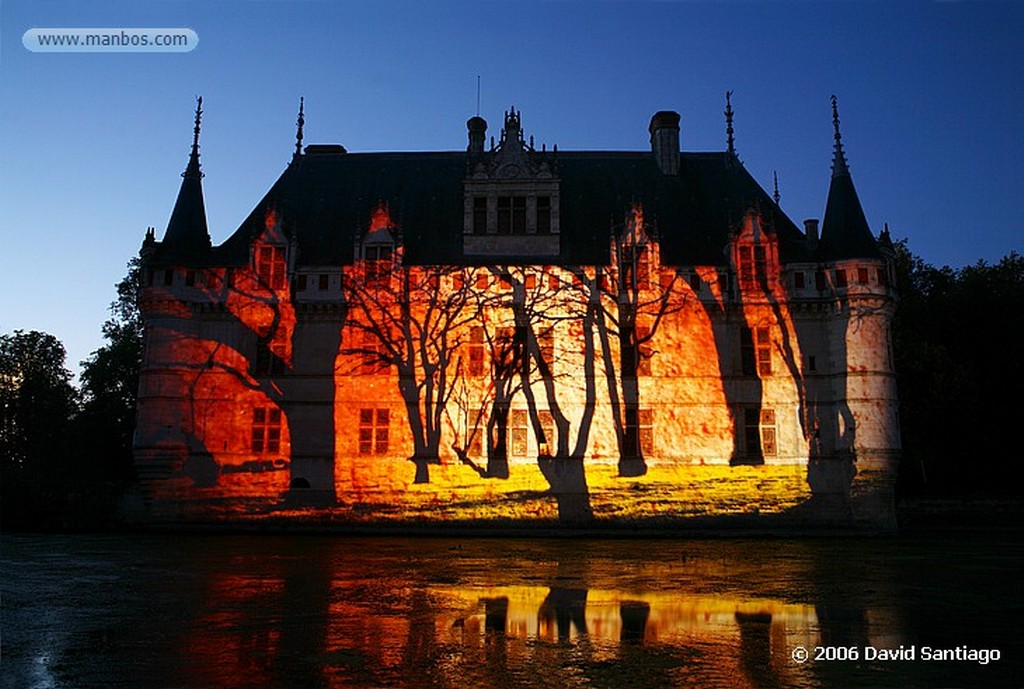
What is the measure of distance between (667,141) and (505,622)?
25.7 m

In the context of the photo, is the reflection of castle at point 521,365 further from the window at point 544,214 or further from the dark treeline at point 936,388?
the dark treeline at point 936,388

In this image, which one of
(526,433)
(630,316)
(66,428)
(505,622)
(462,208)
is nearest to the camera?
(505,622)

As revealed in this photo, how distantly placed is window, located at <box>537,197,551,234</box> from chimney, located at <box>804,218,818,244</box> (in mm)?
9869

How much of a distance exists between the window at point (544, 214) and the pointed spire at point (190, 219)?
40.7 ft

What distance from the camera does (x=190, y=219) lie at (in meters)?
26.8

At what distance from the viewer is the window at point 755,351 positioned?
25.0 metres

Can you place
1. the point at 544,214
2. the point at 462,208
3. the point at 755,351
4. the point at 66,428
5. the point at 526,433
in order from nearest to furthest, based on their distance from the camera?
the point at 526,433 → the point at 755,351 → the point at 544,214 → the point at 462,208 → the point at 66,428

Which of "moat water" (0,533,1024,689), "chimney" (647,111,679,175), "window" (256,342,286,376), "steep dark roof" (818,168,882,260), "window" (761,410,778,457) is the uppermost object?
"chimney" (647,111,679,175)

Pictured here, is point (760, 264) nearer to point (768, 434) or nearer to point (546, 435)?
point (768, 434)

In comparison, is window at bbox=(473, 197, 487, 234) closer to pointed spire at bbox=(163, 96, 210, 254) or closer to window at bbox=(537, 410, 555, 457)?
window at bbox=(537, 410, 555, 457)

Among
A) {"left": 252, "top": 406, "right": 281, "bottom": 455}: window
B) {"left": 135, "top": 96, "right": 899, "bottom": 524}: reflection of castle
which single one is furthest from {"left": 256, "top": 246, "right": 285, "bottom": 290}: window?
{"left": 252, "top": 406, "right": 281, "bottom": 455}: window

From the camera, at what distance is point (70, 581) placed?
11.3 meters

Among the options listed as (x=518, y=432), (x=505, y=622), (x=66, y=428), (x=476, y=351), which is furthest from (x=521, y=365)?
(x=66, y=428)

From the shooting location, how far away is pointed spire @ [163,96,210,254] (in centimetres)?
2609
